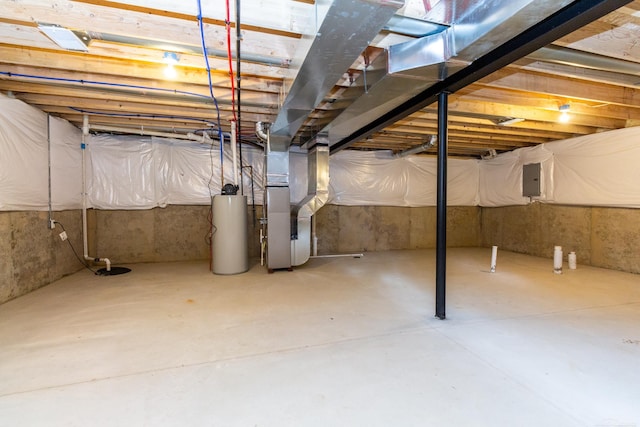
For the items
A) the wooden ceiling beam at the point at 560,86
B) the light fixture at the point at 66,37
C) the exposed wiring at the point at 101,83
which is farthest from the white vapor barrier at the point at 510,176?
the light fixture at the point at 66,37

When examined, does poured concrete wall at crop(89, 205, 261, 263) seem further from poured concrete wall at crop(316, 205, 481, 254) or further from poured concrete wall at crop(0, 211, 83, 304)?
poured concrete wall at crop(316, 205, 481, 254)

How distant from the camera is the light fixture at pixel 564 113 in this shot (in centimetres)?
331

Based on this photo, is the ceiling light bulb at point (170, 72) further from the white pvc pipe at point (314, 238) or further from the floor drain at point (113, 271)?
the white pvc pipe at point (314, 238)

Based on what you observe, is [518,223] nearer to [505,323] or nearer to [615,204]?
[615,204]

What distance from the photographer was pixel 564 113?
3604mm

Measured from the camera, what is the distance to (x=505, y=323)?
231 centimetres

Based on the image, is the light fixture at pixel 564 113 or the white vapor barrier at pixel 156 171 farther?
the white vapor barrier at pixel 156 171

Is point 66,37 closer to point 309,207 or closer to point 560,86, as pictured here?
point 309,207

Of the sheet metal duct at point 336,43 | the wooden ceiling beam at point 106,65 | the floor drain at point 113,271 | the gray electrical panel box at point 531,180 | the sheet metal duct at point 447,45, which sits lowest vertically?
the floor drain at point 113,271

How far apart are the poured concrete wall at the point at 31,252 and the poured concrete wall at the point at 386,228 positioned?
3.65 m

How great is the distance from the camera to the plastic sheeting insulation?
3.11 m

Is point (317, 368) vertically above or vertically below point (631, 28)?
below

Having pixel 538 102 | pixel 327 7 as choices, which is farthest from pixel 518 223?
pixel 327 7

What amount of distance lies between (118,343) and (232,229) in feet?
6.75
